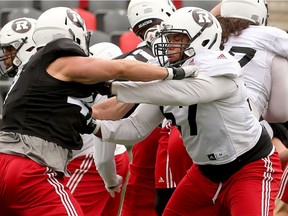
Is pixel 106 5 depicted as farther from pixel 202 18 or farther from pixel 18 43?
pixel 202 18

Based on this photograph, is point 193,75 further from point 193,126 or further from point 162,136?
point 162,136

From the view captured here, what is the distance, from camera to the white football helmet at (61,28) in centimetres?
646

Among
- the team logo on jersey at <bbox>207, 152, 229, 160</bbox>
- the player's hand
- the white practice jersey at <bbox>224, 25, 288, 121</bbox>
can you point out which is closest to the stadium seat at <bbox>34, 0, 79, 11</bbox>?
the player's hand

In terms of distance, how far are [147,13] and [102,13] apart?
4.74 meters

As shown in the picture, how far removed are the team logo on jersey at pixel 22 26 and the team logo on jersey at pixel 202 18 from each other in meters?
1.72

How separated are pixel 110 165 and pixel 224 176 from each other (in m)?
1.01

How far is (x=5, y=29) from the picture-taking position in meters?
7.57

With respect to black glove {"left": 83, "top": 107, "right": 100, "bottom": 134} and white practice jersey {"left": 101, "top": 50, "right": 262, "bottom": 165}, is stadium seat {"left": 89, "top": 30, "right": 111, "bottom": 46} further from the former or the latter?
black glove {"left": 83, "top": 107, "right": 100, "bottom": 134}

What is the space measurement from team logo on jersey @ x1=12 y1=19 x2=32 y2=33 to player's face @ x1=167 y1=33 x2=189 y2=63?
5.55ft

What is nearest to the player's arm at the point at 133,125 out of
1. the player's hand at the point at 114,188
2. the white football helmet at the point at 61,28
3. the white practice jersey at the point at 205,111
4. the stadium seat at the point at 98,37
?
the white practice jersey at the point at 205,111

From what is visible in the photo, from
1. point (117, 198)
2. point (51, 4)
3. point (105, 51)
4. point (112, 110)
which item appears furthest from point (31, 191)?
point (51, 4)

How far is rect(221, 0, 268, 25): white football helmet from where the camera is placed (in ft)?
23.0

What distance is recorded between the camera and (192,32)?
6109 mm

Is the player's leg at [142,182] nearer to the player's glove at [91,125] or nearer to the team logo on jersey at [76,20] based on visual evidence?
the team logo on jersey at [76,20]
